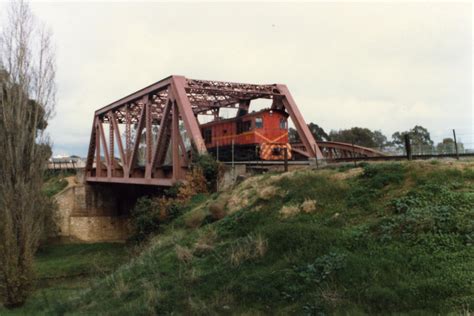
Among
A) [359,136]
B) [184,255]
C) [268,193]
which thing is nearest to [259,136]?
[268,193]

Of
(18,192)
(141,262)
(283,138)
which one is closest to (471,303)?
(141,262)

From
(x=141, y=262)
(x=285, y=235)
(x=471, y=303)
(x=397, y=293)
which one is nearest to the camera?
(x=471, y=303)

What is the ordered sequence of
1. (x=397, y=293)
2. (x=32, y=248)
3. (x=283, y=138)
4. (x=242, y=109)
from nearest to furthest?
(x=397, y=293), (x=32, y=248), (x=283, y=138), (x=242, y=109)

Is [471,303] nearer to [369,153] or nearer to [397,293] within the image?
[397,293]

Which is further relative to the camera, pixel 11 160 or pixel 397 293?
pixel 11 160

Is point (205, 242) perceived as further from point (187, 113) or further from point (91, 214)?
point (91, 214)

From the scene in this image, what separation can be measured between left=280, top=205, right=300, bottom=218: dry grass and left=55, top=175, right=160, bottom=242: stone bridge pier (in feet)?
101

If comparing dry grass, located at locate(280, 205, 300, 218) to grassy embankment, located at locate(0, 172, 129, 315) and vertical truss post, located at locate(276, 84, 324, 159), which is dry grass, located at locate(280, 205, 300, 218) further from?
vertical truss post, located at locate(276, 84, 324, 159)

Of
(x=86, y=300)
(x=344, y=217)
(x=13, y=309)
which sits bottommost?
(x=13, y=309)

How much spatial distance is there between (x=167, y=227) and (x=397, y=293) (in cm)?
1397

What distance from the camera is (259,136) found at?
31.1 meters

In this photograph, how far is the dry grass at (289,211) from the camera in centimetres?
1338

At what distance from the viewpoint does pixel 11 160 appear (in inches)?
577

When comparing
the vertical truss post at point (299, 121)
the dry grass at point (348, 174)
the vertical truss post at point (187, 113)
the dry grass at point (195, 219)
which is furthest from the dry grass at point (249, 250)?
the vertical truss post at point (299, 121)
